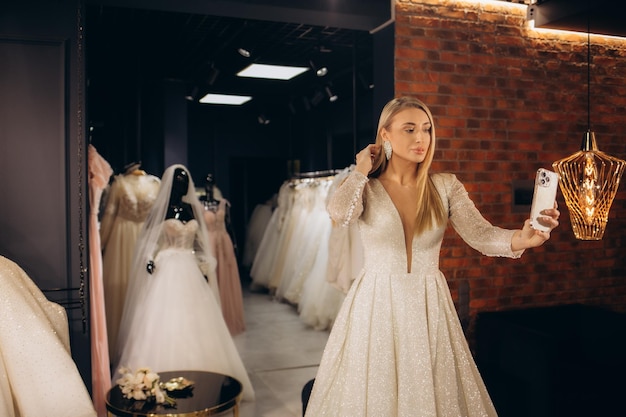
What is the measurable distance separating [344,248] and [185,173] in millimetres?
1935

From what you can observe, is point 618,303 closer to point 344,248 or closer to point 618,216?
point 618,216

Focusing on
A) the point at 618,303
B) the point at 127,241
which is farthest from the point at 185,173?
the point at 618,303

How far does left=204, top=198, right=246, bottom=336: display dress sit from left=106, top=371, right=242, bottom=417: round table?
10.3 feet

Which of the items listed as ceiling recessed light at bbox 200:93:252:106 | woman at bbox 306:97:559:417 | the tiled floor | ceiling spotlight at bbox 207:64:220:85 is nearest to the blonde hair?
woman at bbox 306:97:559:417

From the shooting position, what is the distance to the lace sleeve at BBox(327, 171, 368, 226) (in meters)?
2.29

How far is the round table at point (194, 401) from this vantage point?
318cm

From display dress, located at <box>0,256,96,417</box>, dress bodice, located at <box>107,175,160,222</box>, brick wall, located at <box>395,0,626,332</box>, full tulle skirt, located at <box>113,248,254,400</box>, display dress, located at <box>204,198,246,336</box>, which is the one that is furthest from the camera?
display dress, located at <box>204,198,246,336</box>

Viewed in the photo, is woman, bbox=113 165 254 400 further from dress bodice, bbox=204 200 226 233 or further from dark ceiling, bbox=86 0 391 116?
dress bodice, bbox=204 200 226 233

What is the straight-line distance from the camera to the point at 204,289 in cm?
477

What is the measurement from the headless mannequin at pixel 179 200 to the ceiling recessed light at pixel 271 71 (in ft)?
12.2

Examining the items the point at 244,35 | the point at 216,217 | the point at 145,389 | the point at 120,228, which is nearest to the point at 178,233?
the point at 120,228

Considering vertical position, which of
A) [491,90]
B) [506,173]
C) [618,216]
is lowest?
[618,216]

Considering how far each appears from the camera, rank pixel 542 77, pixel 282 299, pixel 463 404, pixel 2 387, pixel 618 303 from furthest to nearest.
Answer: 1. pixel 282 299
2. pixel 618 303
3. pixel 542 77
4. pixel 2 387
5. pixel 463 404

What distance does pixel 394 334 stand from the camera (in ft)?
7.67
